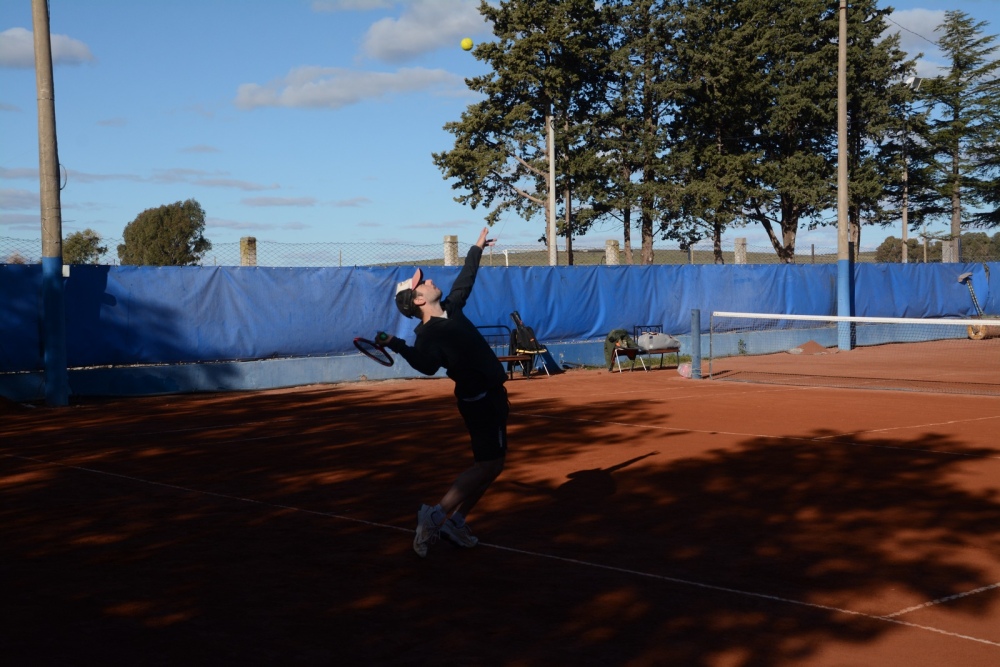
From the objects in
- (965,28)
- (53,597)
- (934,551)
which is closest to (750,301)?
(934,551)

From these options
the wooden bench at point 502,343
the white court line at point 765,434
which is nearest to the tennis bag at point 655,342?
the wooden bench at point 502,343

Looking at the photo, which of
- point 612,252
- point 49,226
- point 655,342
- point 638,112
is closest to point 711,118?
point 638,112

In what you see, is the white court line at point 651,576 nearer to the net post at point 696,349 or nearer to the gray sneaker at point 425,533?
the gray sneaker at point 425,533

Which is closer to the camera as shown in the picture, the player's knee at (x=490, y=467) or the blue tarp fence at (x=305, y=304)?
the player's knee at (x=490, y=467)

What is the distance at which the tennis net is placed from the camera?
1859 cm

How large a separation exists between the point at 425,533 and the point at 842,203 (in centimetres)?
2165

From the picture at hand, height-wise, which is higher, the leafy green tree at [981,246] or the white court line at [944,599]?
the leafy green tree at [981,246]

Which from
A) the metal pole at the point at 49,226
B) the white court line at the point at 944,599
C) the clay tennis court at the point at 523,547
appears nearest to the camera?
the clay tennis court at the point at 523,547

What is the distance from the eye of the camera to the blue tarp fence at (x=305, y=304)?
16516 millimetres

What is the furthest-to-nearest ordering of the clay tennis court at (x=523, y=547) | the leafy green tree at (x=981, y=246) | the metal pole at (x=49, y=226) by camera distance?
the leafy green tree at (x=981, y=246)
the metal pole at (x=49, y=226)
the clay tennis court at (x=523, y=547)

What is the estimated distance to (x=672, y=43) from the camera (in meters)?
39.4

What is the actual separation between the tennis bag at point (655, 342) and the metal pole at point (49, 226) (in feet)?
37.3

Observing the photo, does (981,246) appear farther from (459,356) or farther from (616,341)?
(459,356)

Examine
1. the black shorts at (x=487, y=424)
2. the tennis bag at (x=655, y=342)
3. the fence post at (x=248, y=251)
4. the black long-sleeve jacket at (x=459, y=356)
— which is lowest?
the tennis bag at (x=655, y=342)
